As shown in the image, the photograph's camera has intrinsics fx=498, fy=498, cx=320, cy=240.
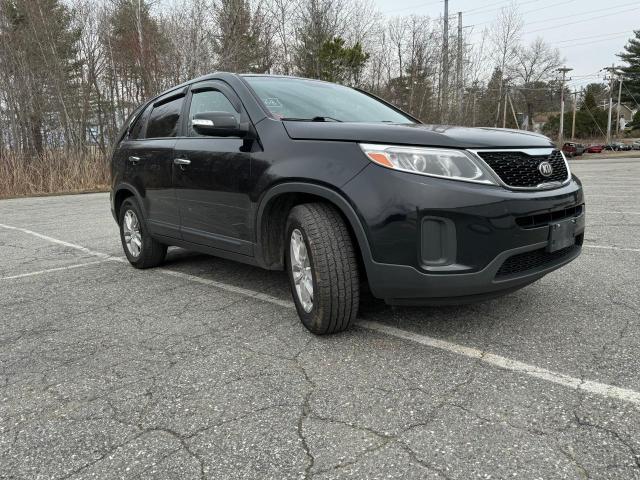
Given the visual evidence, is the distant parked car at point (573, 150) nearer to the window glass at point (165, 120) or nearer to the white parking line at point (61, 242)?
the white parking line at point (61, 242)

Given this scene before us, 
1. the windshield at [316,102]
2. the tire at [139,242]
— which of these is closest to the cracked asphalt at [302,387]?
the tire at [139,242]

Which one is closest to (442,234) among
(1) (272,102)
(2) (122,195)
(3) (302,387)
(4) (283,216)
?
(3) (302,387)

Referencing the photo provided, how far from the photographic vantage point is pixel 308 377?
2500 mm

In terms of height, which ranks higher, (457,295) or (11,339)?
(457,295)

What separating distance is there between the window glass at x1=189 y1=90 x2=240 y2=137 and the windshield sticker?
222mm

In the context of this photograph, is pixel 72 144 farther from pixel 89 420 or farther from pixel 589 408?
pixel 589 408

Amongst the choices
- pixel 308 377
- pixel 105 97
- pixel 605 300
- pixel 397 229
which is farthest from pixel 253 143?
pixel 105 97

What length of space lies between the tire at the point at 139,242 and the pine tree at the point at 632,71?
81.4m

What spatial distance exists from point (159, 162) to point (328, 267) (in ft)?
7.38

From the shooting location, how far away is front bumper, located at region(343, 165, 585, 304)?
2486 mm

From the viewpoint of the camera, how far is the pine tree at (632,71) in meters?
70.0

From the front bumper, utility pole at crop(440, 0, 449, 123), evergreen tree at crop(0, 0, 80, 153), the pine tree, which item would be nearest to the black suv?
the front bumper

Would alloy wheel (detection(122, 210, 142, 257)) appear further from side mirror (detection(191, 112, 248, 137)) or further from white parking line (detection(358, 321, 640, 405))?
white parking line (detection(358, 321, 640, 405))

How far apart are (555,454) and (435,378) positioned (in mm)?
691
